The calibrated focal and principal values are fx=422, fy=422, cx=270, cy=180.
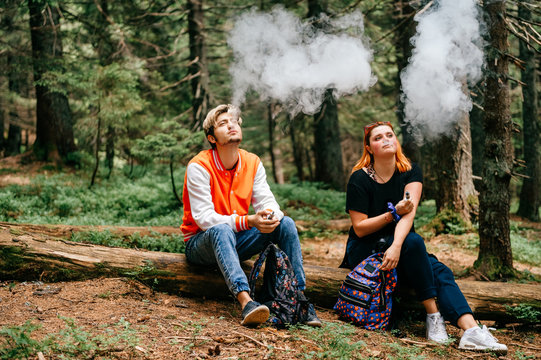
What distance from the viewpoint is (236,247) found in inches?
144

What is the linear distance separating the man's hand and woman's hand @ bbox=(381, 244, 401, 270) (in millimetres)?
945

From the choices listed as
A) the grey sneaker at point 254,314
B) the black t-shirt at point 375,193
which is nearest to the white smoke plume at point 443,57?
the black t-shirt at point 375,193

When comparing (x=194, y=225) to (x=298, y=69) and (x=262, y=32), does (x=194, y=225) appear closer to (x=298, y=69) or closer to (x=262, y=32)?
(x=298, y=69)

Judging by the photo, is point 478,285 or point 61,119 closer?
point 478,285

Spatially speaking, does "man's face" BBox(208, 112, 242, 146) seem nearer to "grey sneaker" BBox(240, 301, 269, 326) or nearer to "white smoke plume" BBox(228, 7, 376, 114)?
"grey sneaker" BBox(240, 301, 269, 326)

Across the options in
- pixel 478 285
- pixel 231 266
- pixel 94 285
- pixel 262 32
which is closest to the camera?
pixel 231 266

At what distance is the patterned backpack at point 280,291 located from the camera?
333 centimetres

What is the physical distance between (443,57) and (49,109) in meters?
10.0

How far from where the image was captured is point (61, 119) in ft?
37.0

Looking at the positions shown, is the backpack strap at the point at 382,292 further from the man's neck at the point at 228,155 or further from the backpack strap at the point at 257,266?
the man's neck at the point at 228,155

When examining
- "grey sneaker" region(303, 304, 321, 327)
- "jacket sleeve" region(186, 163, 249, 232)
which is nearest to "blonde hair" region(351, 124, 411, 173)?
"jacket sleeve" region(186, 163, 249, 232)

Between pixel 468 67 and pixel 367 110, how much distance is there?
9.85 m

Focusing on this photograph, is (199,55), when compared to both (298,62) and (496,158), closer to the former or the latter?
(298,62)

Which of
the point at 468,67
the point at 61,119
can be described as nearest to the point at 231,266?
the point at 468,67
